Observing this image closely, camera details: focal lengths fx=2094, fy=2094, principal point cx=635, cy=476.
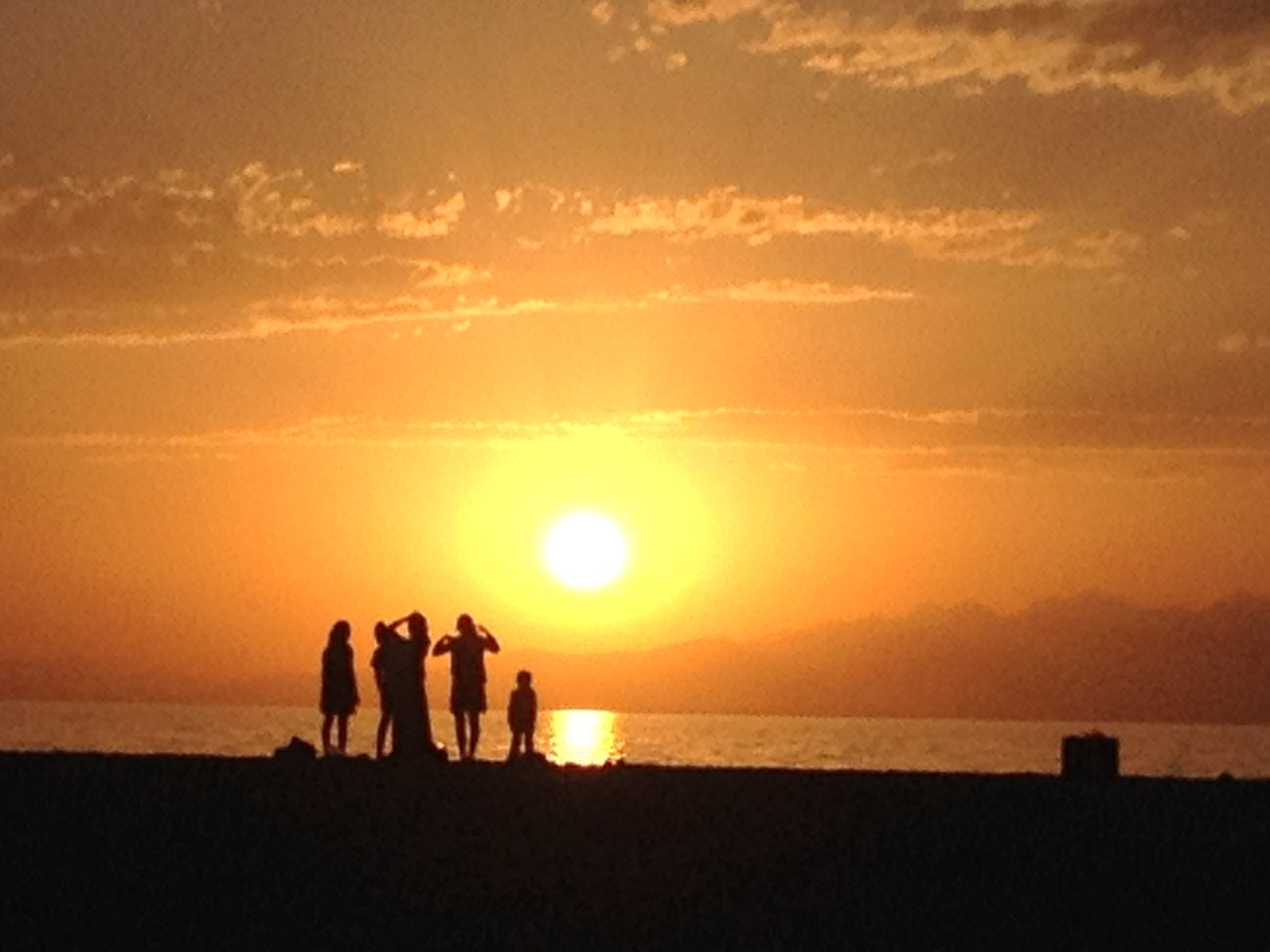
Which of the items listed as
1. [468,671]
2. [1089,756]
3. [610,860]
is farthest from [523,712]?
[610,860]

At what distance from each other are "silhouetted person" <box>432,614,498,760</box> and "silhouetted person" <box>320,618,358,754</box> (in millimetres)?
1327

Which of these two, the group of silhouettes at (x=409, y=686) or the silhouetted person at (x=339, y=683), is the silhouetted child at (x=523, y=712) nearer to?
the group of silhouettes at (x=409, y=686)

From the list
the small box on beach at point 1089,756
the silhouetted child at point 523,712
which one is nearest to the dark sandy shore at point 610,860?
the small box on beach at point 1089,756

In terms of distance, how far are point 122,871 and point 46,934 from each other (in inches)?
101

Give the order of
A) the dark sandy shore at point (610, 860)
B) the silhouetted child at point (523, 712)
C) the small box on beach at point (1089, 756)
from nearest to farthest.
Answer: the dark sandy shore at point (610, 860) < the small box on beach at point (1089, 756) < the silhouetted child at point (523, 712)

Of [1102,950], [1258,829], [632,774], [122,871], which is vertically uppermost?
[632,774]

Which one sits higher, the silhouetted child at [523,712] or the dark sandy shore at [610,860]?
the silhouetted child at [523,712]

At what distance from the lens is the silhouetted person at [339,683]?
28219mm

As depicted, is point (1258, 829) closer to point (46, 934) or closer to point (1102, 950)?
point (1102, 950)

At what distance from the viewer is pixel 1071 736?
90.6 feet

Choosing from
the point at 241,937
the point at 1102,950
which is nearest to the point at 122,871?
the point at 241,937

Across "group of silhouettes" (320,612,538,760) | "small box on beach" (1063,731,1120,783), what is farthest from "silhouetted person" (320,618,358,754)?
"small box on beach" (1063,731,1120,783)

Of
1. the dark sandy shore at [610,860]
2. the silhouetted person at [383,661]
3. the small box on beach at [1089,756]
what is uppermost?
the silhouetted person at [383,661]

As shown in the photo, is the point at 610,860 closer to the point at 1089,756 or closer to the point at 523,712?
the point at 1089,756
